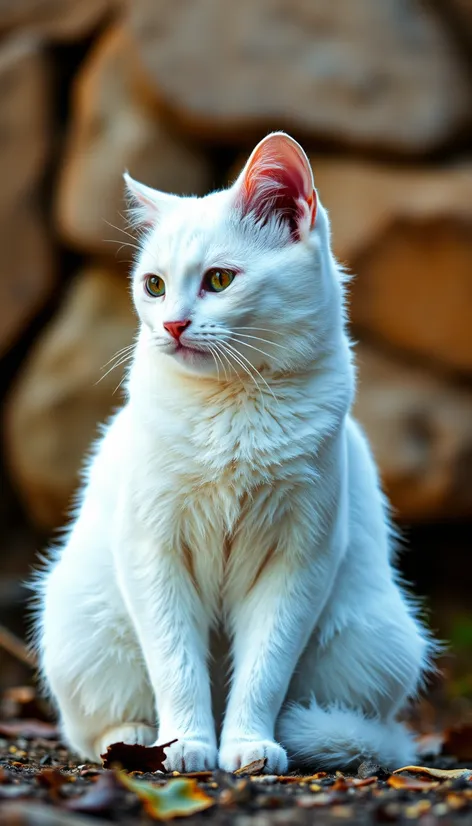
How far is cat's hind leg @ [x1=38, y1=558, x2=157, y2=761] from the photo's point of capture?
98.0 inches

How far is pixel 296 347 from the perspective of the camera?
224 centimetres

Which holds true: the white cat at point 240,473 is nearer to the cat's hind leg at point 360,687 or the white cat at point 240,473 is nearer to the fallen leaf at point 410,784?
the cat's hind leg at point 360,687

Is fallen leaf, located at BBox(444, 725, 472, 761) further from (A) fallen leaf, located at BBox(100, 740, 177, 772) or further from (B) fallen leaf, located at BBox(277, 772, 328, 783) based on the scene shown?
(A) fallen leaf, located at BBox(100, 740, 177, 772)

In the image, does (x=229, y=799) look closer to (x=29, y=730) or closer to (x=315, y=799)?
(x=315, y=799)

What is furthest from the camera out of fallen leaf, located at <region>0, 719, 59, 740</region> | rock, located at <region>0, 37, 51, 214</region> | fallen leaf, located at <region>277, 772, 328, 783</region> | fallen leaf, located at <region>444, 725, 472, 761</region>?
rock, located at <region>0, 37, 51, 214</region>

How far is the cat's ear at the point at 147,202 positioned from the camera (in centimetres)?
245

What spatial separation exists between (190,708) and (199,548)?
1.18 ft

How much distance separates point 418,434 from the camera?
457 cm

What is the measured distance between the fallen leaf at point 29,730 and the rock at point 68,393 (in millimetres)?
1579

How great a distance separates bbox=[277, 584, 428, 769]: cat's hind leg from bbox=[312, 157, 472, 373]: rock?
→ 6.97 ft

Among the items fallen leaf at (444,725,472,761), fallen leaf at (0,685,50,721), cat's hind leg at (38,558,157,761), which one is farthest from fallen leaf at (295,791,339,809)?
fallen leaf at (0,685,50,721)

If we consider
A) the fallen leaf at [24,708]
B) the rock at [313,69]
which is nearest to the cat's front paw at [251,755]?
the fallen leaf at [24,708]

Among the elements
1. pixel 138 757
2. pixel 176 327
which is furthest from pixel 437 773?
pixel 176 327

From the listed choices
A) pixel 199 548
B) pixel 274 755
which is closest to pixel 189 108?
pixel 199 548
